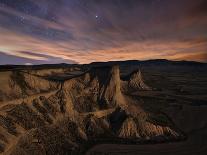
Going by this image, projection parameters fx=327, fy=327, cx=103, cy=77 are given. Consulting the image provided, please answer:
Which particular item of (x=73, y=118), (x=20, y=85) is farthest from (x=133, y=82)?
(x=20, y=85)

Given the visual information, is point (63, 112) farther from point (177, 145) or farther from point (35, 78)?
point (177, 145)

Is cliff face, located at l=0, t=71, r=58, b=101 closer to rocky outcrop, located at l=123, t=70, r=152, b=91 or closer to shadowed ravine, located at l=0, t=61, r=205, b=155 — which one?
shadowed ravine, located at l=0, t=61, r=205, b=155

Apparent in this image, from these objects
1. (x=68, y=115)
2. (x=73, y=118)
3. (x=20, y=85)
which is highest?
(x=20, y=85)

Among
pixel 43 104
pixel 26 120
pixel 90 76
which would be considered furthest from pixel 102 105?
pixel 26 120

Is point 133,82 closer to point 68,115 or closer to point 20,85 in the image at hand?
point 68,115

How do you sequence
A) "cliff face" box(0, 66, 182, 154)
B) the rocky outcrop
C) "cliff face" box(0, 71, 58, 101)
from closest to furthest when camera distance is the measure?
1. "cliff face" box(0, 66, 182, 154)
2. "cliff face" box(0, 71, 58, 101)
3. the rocky outcrop

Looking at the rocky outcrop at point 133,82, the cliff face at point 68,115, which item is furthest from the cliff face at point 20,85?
the rocky outcrop at point 133,82

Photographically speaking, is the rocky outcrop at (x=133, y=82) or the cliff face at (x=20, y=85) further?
the rocky outcrop at (x=133, y=82)

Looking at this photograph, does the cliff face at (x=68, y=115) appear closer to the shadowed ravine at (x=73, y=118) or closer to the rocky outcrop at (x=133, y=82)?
the shadowed ravine at (x=73, y=118)

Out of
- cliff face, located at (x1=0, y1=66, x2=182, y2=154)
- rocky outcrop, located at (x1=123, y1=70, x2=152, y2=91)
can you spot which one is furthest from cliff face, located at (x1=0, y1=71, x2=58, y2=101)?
rocky outcrop, located at (x1=123, y1=70, x2=152, y2=91)
